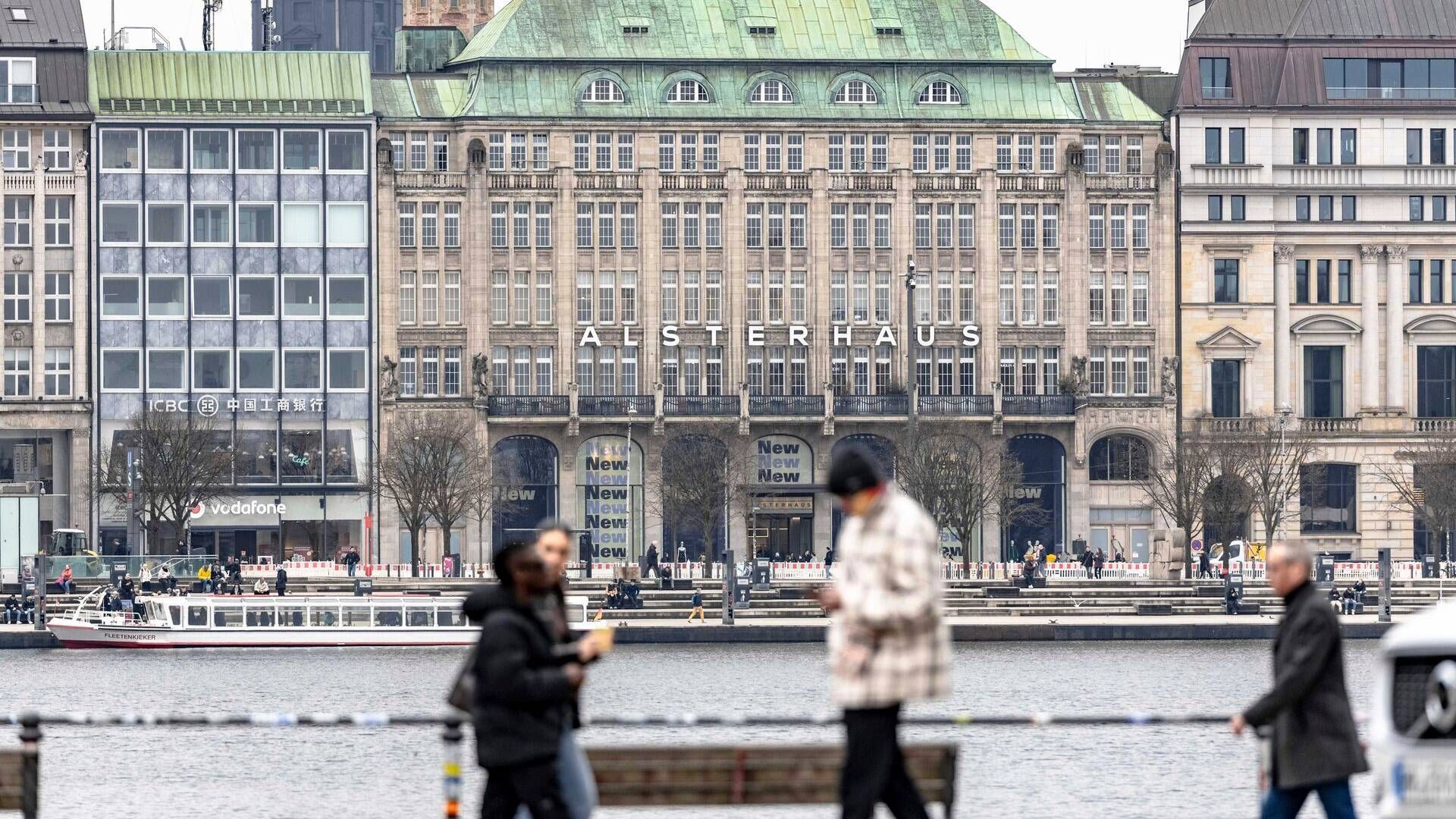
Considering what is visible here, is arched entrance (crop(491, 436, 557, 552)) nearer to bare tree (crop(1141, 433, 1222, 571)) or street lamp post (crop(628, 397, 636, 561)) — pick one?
street lamp post (crop(628, 397, 636, 561))

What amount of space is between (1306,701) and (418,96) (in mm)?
102354

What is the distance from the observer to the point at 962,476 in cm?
10694

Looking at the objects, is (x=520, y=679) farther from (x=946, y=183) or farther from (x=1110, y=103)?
(x=1110, y=103)

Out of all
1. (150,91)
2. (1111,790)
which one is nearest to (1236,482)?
(150,91)

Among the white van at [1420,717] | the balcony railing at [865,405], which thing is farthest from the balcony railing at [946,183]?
the white van at [1420,717]

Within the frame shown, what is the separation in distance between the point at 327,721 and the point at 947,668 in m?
4.66

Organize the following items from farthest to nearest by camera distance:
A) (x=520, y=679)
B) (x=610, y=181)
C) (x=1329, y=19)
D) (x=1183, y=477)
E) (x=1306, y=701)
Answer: (x=1329, y=19), (x=610, y=181), (x=1183, y=477), (x=1306, y=701), (x=520, y=679)

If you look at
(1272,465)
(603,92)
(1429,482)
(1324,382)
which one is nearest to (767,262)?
(603,92)

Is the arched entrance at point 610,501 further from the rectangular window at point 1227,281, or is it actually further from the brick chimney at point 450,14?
the rectangular window at point 1227,281

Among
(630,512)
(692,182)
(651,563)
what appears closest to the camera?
(651,563)

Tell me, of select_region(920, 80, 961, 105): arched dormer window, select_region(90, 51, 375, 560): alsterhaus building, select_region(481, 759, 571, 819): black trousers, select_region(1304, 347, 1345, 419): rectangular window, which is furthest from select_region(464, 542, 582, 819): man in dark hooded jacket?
select_region(1304, 347, 1345, 419): rectangular window

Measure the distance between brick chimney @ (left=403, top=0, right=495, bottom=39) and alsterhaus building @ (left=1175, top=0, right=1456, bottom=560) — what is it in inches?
1219

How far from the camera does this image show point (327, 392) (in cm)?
11569

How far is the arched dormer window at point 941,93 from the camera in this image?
119750 millimetres
